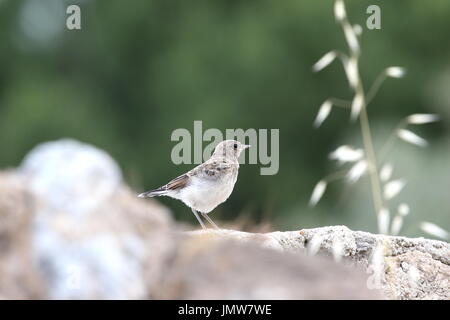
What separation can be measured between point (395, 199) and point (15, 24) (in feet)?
54.7

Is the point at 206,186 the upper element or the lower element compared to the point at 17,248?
upper

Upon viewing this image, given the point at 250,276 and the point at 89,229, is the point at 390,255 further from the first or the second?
the point at 89,229

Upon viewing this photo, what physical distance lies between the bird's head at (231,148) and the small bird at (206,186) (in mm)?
53

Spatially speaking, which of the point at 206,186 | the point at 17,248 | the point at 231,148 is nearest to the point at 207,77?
the point at 231,148

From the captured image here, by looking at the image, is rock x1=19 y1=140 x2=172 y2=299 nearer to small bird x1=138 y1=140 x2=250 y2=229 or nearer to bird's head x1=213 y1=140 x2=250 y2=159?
small bird x1=138 y1=140 x2=250 y2=229

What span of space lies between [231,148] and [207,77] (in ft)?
59.2

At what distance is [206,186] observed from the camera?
784cm

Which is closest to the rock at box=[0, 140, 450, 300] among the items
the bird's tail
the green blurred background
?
the bird's tail

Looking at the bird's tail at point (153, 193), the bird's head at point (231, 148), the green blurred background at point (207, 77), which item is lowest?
the bird's tail at point (153, 193)

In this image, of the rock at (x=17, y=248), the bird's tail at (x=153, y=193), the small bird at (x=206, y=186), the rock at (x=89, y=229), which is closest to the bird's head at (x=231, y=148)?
the small bird at (x=206, y=186)

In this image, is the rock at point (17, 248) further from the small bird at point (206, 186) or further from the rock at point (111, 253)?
the small bird at point (206, 186)

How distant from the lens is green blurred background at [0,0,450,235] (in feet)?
78.9

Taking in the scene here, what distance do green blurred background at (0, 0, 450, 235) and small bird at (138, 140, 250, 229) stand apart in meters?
13.0

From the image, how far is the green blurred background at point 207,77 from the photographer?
24.1 meters
